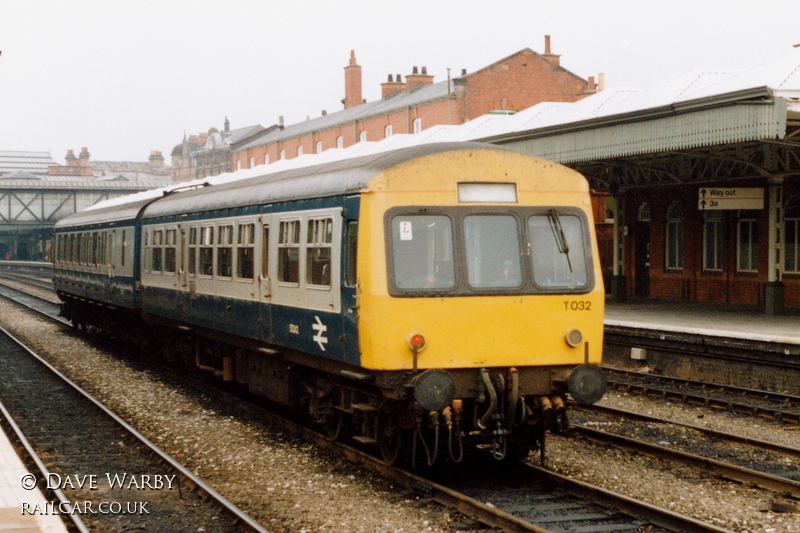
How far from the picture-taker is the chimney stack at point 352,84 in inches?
2731

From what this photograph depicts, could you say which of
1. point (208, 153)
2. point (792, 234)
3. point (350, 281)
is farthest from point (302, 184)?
point (208, 153)

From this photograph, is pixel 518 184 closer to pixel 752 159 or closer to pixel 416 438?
pixel 416 438

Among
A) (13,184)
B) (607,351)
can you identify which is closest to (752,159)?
(607,351)

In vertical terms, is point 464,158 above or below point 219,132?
below

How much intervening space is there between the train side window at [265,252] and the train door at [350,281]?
2.37m

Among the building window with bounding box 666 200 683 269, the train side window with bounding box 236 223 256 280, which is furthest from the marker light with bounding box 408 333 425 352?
the building window with bounding box 666 200 683 269

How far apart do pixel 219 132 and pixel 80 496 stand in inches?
3796

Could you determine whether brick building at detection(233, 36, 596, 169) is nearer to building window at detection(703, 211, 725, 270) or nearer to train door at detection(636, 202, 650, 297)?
train door at detection(636, 202, 650, 297)

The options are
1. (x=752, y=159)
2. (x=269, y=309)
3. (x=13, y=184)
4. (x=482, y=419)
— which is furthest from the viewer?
(x=13, y=184)

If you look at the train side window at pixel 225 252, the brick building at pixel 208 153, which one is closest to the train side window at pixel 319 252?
the train side window at pixel 225 252

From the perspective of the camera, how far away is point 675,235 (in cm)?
2700

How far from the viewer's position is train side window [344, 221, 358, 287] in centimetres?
889

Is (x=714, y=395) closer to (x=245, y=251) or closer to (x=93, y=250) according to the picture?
(x=245, y=251)

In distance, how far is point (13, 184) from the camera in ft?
251
